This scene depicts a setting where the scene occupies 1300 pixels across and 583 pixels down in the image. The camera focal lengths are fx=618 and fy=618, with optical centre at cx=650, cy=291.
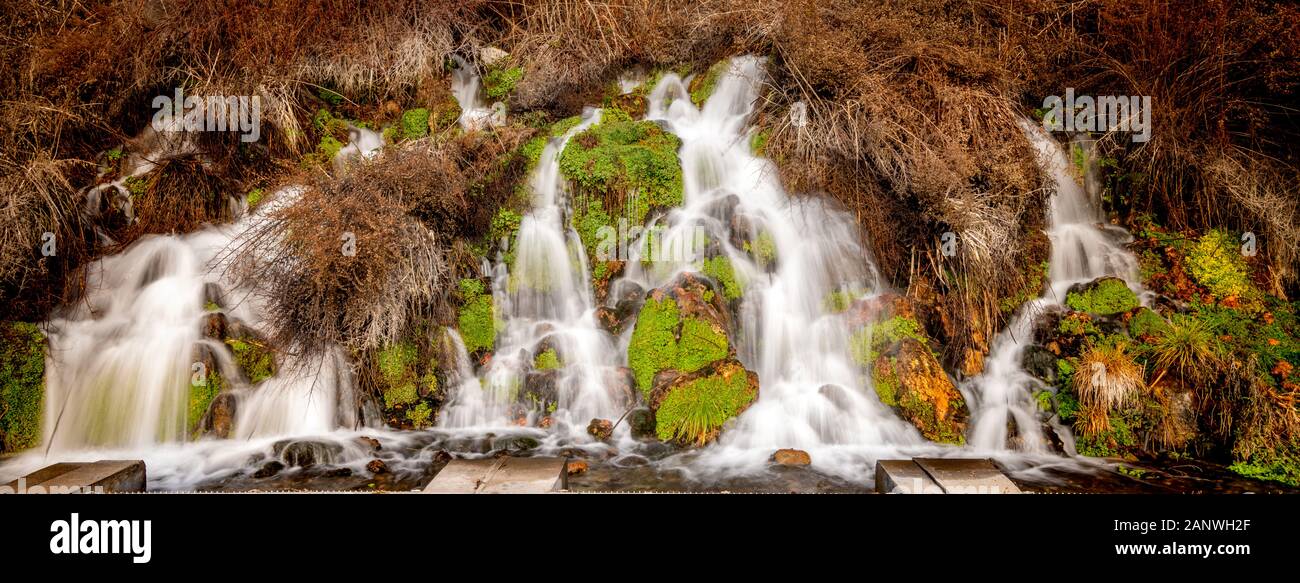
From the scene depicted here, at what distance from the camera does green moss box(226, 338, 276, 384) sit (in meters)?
6.33

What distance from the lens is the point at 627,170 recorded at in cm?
771

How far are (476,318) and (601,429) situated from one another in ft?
6.48

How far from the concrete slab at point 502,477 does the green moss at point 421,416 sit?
2.51m

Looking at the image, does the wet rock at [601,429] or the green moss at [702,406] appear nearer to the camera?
the green moss at [702,406]

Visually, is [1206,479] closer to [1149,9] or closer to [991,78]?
[991,78]

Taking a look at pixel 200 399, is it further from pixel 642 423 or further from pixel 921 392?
pixel 921 392

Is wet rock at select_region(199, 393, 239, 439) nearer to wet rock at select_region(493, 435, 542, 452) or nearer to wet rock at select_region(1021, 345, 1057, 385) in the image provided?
wet rock at select_region(493, 435, 542, 452)

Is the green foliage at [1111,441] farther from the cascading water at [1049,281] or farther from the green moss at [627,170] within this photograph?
the green moss at [627,170]

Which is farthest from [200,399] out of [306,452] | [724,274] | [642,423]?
[724,274]

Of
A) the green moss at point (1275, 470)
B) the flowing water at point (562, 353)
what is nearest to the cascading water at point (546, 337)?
the flowing water at point (562, 353)

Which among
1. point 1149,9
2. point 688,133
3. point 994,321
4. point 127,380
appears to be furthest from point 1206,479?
point 127,380

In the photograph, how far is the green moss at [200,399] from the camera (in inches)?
238

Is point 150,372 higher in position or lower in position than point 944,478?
higher

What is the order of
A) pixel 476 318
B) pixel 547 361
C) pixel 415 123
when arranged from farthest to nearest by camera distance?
pixel 415 123 < pixel 476 318 < pixel 547 361
